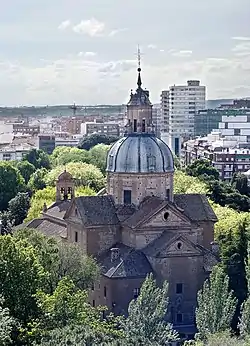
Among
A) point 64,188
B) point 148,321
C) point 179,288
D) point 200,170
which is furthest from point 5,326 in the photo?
point 200,170

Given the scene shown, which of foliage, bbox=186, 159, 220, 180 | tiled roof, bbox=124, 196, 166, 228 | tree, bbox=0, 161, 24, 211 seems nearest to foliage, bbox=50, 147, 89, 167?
tree, bbox=0, 161, 24, 211

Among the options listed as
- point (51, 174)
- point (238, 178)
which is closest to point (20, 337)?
point (51, 174)

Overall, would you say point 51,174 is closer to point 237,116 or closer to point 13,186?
point 13,186

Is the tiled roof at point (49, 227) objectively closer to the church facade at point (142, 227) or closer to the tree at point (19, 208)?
the church facade at point (142, 227)

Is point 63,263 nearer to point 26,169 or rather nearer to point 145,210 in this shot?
point 145,210

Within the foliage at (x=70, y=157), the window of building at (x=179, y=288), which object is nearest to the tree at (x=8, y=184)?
the foliage at (x=70, y=157)

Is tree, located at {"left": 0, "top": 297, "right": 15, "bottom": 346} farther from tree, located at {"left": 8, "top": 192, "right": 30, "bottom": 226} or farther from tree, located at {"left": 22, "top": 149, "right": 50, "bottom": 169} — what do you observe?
tree, located at {"left": 22, "top": 149, "right": 50, "bottom": 169}
